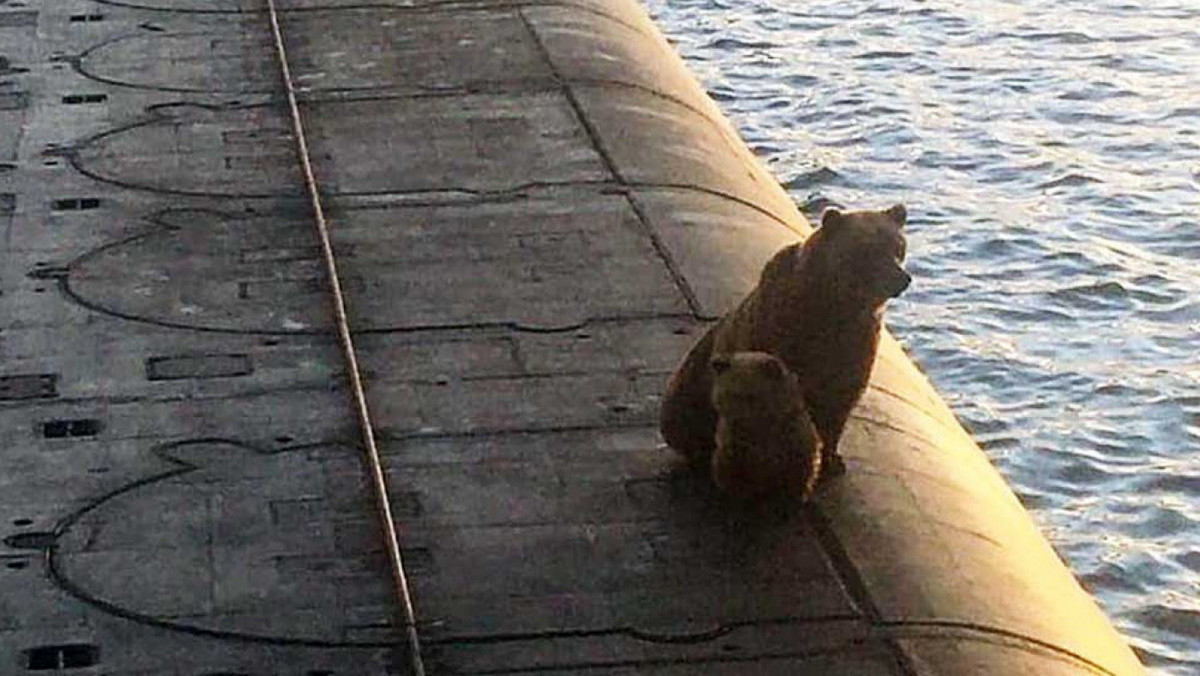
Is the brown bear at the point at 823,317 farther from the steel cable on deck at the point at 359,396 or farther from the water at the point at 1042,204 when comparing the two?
the water at the point at 1042,204

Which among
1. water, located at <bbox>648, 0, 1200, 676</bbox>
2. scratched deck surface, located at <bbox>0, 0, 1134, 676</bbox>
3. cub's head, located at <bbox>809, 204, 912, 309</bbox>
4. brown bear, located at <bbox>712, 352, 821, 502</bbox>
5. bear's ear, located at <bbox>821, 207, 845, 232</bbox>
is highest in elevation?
bear's ear, located at <bbox>821, 207, 845, 232</bbox>

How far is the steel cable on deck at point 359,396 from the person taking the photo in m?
9.12

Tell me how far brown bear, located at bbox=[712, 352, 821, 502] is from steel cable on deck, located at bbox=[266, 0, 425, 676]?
49.5 inches

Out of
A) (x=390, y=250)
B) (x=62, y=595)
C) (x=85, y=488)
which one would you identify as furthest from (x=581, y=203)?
(x=62, y=595)

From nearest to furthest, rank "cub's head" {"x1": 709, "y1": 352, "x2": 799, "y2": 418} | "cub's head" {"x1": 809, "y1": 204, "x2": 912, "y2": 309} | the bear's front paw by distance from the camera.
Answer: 1. "cub's head" {"x1": 709, "y1": 352, "x2": 799, "y2": 418}
2. "cub's head" {"x1": 809, "y1": 204, "x2": 912, "y2": 309}
3. the bear's front paw

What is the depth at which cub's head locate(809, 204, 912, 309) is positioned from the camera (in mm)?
9781

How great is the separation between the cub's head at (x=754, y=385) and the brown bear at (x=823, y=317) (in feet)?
0.93

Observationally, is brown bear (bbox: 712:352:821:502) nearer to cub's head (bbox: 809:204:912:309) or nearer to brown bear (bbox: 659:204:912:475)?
brown bear (bbox: 659:204:912:475)

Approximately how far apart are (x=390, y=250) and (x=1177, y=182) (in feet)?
30.3

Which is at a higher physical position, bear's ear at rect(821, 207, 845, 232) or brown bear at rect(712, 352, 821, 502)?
bear's ear at rect(821, 207, 845, 232)

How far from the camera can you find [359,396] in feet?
37.5

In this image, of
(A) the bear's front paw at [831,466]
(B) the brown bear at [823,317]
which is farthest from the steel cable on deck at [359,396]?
(A) the bear's front paw at [831,466]

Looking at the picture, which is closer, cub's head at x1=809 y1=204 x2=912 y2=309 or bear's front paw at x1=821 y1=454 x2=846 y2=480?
cub's head at x1=809 y1=204 x2=912 y2=309

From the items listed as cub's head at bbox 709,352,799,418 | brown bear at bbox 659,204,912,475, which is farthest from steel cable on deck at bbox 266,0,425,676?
cub's head at bbox 709,352,799,418
